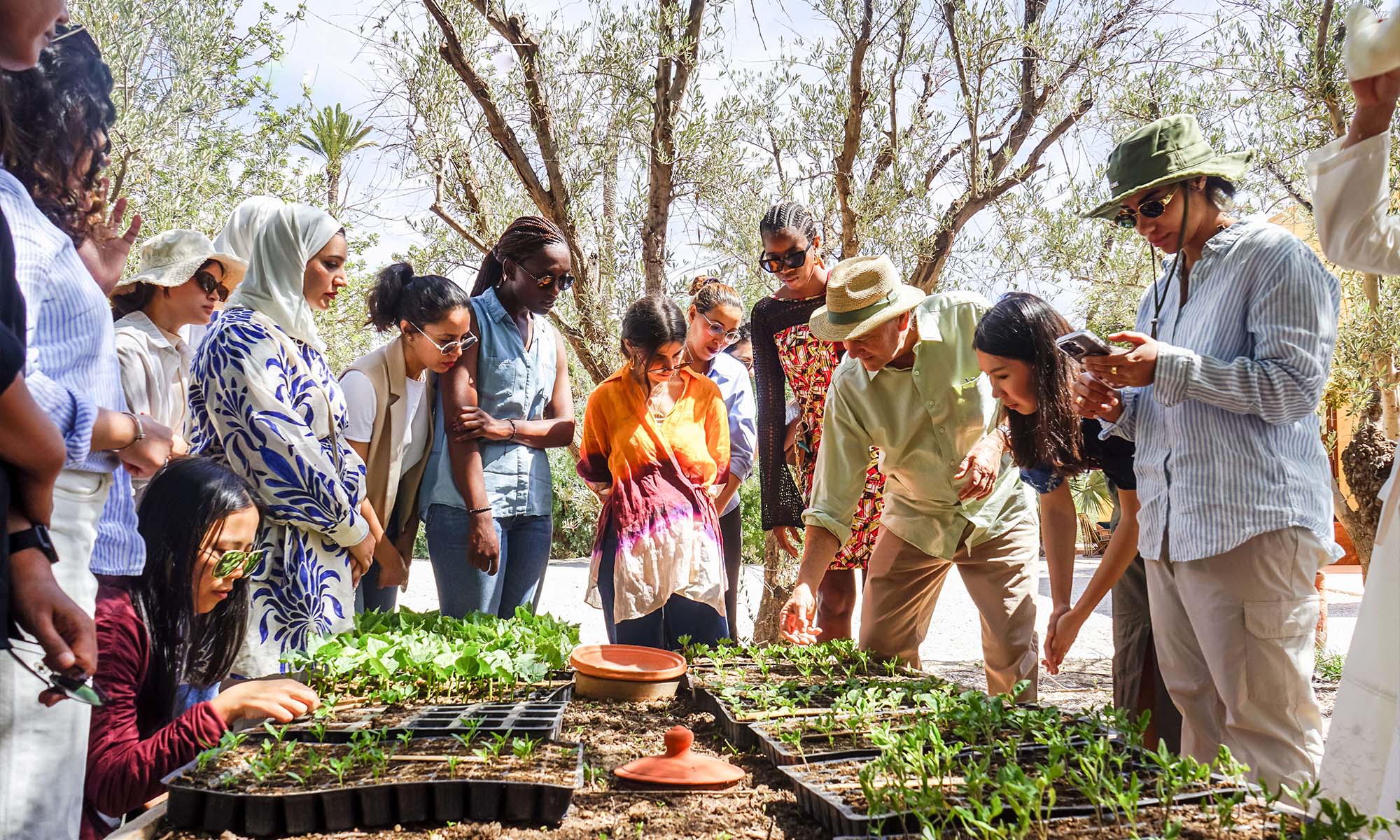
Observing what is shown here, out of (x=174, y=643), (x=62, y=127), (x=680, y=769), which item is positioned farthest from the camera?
(x=174, y=643)

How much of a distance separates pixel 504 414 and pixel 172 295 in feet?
4.53

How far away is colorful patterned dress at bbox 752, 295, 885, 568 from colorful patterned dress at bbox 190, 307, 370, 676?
6.97 ft

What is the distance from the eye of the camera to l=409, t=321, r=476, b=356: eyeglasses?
3832 mm

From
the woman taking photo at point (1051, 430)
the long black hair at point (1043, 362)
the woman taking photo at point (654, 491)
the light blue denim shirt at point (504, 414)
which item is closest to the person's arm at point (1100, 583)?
the woman taking photo at point (1051, 430)

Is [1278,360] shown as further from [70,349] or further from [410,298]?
[410,298]

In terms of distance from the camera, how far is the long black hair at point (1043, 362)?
9.91 ft

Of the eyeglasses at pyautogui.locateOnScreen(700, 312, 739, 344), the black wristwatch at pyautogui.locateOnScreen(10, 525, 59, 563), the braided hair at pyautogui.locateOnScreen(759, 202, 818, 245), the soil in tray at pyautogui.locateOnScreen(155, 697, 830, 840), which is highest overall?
the braided hair at pyautogui.locateOnScreen(759, 202, 818, 245)

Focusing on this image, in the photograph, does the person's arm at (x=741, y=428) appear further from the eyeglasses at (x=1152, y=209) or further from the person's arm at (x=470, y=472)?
the eyeglasses at (x=1152, y=209)

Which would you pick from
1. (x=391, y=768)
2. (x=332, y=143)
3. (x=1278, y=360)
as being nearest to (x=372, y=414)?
(x=391, y=768)

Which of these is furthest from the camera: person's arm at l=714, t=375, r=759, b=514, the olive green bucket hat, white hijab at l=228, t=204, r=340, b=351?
person's arm at l=714, t=375, r=759, b=514

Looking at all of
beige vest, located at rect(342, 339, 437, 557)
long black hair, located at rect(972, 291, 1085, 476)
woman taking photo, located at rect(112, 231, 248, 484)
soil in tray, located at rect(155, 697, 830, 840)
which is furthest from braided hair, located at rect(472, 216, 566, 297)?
soil in tray, located at rect(155, 697, 830, 840)

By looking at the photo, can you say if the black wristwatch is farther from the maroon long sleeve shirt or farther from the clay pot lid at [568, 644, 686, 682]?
the clay pot lid at [568, 644, 686, 682]

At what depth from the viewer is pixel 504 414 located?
4.04 meters

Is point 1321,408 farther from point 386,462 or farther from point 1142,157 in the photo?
point 386,462
